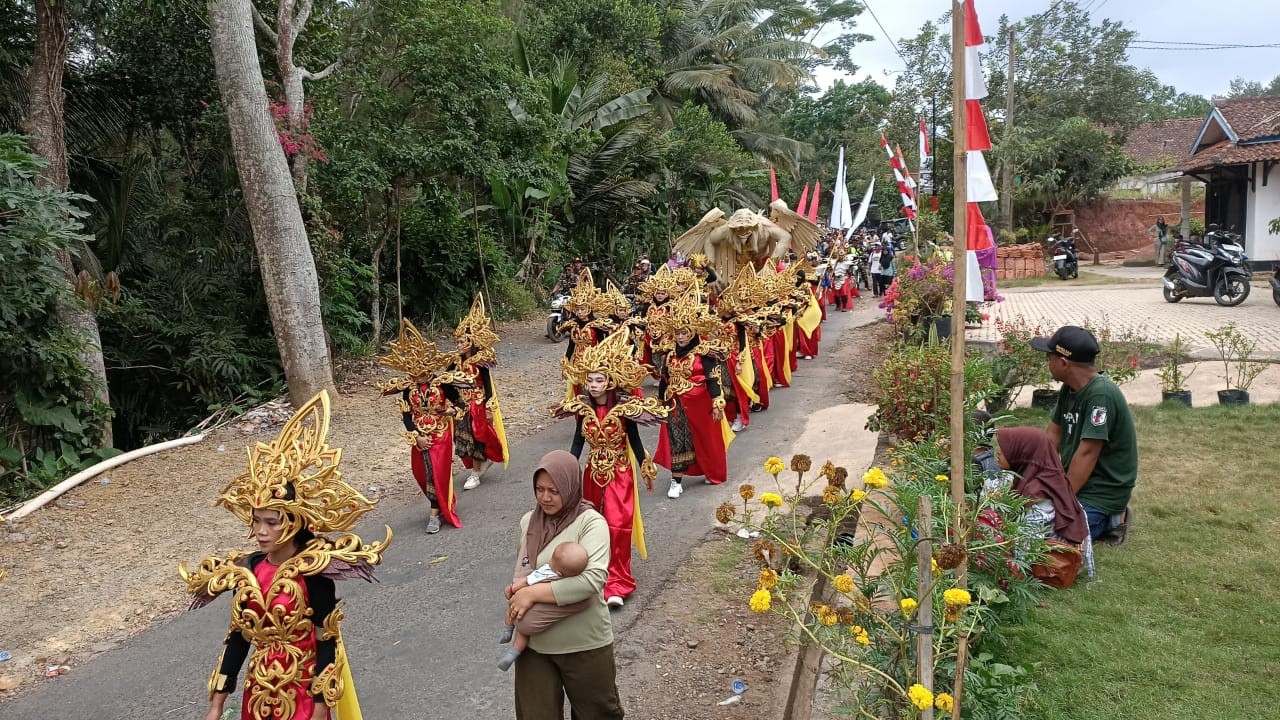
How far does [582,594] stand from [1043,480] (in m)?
2.81

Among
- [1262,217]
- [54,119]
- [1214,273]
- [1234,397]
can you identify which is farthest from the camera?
[1262,217]

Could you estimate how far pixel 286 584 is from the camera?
299 cm

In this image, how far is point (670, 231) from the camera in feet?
74.9

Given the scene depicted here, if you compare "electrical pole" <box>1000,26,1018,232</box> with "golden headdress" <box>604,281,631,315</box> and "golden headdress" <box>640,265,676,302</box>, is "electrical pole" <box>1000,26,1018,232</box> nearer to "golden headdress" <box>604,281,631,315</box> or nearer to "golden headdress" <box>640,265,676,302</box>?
"golden headdress" <box>640,265,676,302</box>

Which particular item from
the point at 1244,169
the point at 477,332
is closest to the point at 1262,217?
the point at 1244,169

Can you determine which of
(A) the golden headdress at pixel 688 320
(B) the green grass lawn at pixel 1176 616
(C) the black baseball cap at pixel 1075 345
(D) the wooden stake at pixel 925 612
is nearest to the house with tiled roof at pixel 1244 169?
(B) the green grass lawn at pixel 1176 616

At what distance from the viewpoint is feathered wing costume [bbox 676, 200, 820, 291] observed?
1312 cm

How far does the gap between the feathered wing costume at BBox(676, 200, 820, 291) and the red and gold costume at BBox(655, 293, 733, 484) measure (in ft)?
18.0

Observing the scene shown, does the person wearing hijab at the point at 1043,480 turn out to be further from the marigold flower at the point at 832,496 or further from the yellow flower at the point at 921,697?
the yellow flower at the point at 921,697

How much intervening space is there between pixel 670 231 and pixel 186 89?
43.7 ft

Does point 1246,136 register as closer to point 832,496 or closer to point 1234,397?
point 1234,397

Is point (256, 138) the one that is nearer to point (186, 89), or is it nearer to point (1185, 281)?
point (186, 89)

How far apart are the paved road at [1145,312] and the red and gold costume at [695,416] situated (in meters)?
6.44

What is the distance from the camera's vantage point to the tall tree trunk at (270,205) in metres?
9.34
